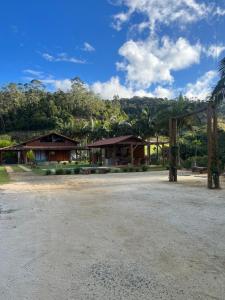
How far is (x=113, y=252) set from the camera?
15.9 feet

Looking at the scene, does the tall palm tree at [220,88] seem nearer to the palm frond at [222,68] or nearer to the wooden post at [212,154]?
the palm frond at [222,68]

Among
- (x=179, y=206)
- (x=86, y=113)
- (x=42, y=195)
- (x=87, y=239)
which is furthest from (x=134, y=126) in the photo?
(x=86, y=113)

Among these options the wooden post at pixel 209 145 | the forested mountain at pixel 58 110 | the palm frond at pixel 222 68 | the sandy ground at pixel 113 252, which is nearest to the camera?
the sandy ground at pixel 113 252

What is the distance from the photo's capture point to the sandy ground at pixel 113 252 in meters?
3.57

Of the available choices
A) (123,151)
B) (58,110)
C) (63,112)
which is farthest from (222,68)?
(58,110)

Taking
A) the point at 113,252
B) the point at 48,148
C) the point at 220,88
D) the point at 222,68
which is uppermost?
the point at 222,68

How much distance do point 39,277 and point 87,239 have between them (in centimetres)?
173

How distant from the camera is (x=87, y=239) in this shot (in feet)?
18.4

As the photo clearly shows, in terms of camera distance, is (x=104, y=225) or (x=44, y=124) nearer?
(x=104, y=225)

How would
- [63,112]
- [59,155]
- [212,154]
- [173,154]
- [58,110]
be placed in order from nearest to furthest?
[212,154] < [173,154] < [59,155] < [63,112] < [58,110]

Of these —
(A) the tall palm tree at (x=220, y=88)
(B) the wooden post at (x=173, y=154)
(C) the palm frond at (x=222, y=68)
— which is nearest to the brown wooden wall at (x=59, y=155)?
(A) the tall palm tree at (x=220, y=88)

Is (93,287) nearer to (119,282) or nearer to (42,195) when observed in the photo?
(119,282)

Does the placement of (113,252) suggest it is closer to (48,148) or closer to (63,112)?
(48,148)

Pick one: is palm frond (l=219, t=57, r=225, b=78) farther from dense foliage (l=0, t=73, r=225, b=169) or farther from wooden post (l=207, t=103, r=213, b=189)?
dense foliage (l=0, t=73, r=225, b=169)
